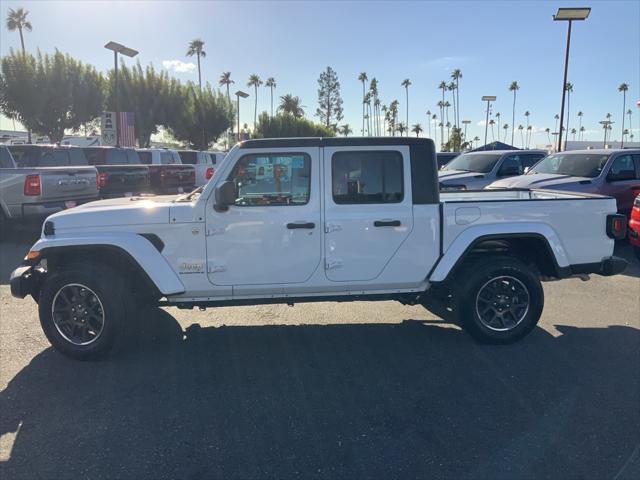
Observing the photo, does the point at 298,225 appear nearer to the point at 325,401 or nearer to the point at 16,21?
the point at 325,401

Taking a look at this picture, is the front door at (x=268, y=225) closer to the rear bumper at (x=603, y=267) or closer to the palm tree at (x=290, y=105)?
the rear bumper at (x=603, y=267)

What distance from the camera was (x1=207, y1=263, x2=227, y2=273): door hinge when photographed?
178 inches

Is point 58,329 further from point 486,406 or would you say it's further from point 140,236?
point 486,406

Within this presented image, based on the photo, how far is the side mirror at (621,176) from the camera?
9.76 meters

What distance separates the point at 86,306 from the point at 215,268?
3.97 feet

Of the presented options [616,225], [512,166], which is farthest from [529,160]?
[616,225]

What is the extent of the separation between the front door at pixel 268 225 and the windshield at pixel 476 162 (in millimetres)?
9847

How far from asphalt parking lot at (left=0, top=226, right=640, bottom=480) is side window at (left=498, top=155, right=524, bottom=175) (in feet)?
25.9

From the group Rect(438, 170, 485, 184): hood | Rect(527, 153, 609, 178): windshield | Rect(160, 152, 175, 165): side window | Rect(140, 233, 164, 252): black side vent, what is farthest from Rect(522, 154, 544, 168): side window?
Rect(160, 152, 175, 165): side window

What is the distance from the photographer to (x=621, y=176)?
32.3ft

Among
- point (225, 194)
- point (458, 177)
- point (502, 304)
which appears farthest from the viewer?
point (458, 177)

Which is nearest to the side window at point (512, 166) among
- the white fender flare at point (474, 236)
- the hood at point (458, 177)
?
the hood at point (458, 177)

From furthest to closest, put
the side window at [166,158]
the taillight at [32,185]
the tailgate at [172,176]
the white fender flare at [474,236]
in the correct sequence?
the side window at [166,158]
the tailgate at [172,176]
the taillight at [32,185]
the white fender flare at [474,236]

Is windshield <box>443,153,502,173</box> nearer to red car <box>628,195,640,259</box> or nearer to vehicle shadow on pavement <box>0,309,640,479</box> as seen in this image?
red car <box>628,195,640,259</box>
